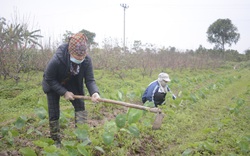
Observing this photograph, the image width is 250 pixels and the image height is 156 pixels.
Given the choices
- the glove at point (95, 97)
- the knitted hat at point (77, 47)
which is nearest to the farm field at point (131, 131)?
the glove at point (95, 97)

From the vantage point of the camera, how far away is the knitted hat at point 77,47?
277 cm

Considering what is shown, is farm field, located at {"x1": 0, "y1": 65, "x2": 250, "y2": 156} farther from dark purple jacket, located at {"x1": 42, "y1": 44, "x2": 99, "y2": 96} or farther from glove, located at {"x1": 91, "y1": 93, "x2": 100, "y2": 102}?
dark purple jacket, located at {"x1": 42, "y1": 44, "x2": 99, "y2": 96}

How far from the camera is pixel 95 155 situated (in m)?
2.83

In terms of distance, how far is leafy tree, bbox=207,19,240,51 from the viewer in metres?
35.1

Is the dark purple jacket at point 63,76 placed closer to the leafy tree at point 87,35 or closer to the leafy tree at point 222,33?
the leafy tree at point 87,35

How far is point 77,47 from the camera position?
277 centimetres

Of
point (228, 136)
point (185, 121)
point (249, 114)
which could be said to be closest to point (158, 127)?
point (185, 121)

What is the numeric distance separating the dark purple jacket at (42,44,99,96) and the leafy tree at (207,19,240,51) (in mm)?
36557

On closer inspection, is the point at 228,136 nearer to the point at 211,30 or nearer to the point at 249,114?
the point at 249,114

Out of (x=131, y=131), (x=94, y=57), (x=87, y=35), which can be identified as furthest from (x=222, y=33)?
(x=131, y=131)

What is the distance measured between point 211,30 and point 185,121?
35699mm

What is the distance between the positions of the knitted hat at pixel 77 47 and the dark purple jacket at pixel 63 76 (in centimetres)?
12

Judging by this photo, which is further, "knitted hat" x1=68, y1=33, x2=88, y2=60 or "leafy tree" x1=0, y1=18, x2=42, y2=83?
"leafy tree" x1=0, y1=18, x2=42, y2=83

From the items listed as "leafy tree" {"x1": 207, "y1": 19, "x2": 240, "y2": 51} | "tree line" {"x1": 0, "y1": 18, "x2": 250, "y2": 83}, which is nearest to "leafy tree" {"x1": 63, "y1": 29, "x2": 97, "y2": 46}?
"tree line" {"x1": 0, "y1": 18, "x2": 250, "y2": 83}
